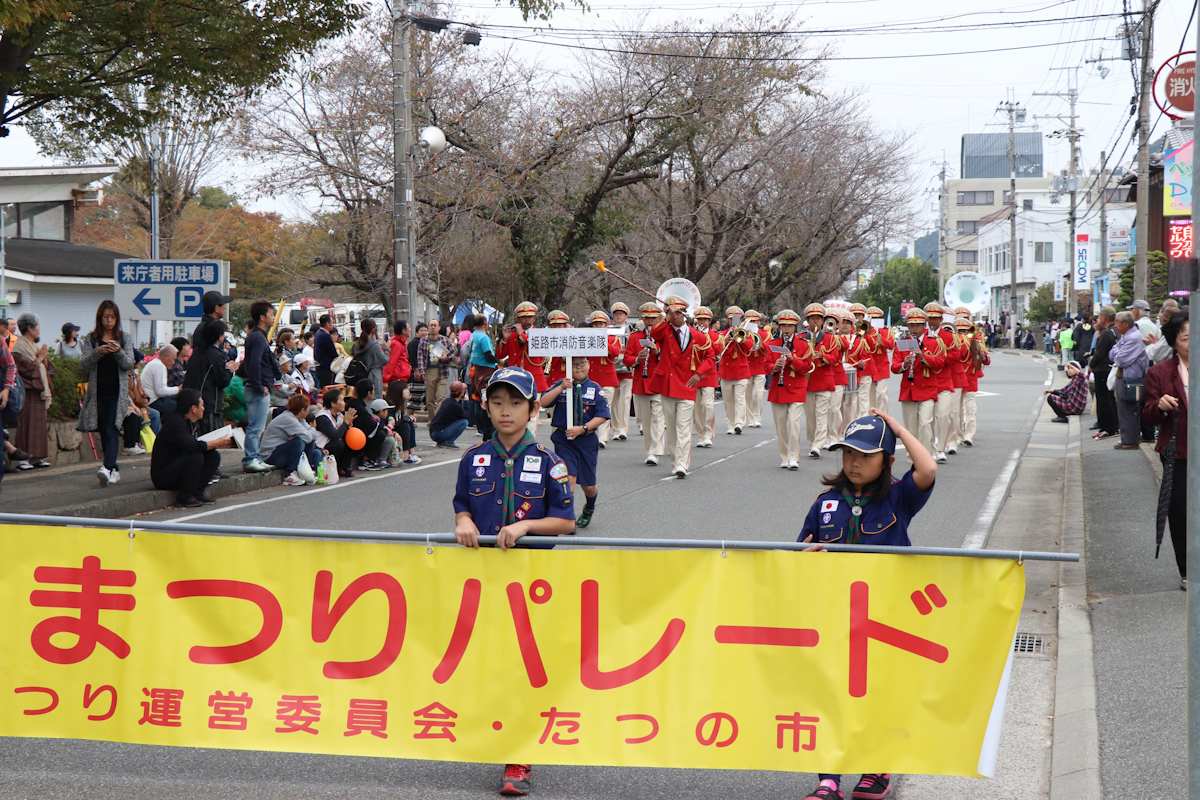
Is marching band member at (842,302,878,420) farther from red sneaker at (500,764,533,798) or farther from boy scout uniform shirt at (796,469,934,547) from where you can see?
red sneaker at (500,764,533,798)

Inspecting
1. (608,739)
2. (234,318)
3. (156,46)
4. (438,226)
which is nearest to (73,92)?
(156,46)

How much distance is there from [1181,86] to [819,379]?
→ 6.70 m

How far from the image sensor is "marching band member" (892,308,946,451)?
17.5 metres

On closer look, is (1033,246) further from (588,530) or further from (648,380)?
(588,530)

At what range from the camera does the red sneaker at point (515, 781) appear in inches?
199

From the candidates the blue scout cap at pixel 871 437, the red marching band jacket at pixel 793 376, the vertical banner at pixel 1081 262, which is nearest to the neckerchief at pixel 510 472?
the blue scout cap at pixel 871 437

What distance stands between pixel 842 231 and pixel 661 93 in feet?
53.4

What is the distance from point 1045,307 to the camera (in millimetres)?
77250

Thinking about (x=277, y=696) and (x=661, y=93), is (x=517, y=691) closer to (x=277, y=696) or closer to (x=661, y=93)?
(x=277, y=696)

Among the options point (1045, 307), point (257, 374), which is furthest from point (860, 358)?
point (1045, 307)

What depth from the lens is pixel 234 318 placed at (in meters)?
53.6

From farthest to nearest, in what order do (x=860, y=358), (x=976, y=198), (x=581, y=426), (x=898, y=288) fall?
(x=976, y=198) → (x=898, y=288) → (x=860, y=358) → (x=581, y=426)

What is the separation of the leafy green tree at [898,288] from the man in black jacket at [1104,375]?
223ft

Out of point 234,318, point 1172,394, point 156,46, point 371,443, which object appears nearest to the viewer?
point 1172,394
